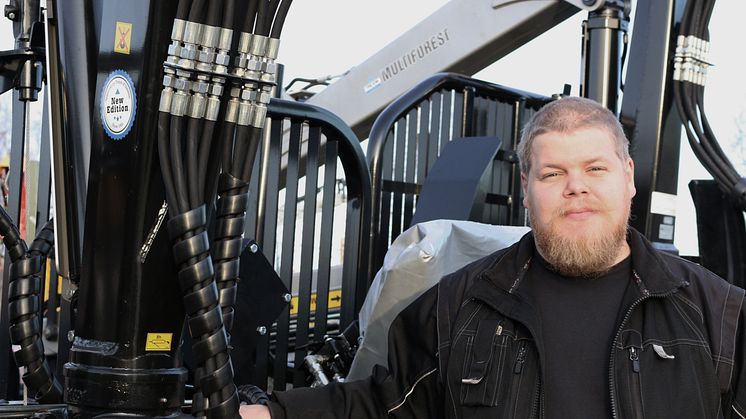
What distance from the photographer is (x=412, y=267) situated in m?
2.89

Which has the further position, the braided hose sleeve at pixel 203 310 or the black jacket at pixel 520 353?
the black jacket at pixel 520 353

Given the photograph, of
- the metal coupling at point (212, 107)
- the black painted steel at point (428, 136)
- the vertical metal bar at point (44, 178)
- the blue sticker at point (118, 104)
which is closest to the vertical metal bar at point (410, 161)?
the black painted steel at point (428, 136)

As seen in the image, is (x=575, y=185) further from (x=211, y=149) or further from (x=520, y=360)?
(x=211, y=149)

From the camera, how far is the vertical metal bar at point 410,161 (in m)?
4.27

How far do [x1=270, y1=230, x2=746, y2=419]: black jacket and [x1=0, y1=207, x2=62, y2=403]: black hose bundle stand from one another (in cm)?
53

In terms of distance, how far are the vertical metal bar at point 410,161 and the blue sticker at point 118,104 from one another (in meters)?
2.41

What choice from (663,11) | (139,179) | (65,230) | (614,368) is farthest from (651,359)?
(663,11)

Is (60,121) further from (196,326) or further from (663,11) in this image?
(663,11)

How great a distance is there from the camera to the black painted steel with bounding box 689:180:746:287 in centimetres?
408

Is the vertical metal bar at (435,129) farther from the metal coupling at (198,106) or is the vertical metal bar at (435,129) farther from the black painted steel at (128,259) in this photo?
the metal coupling at (198,106)

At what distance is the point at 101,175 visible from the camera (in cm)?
194

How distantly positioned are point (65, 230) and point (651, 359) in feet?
4.38

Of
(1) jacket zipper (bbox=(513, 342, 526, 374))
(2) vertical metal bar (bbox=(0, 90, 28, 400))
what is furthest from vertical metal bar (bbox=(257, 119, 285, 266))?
(1) jacket zipper (bbox=(513, 342, 526, 374))

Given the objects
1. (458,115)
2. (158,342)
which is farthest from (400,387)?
(458,115)
